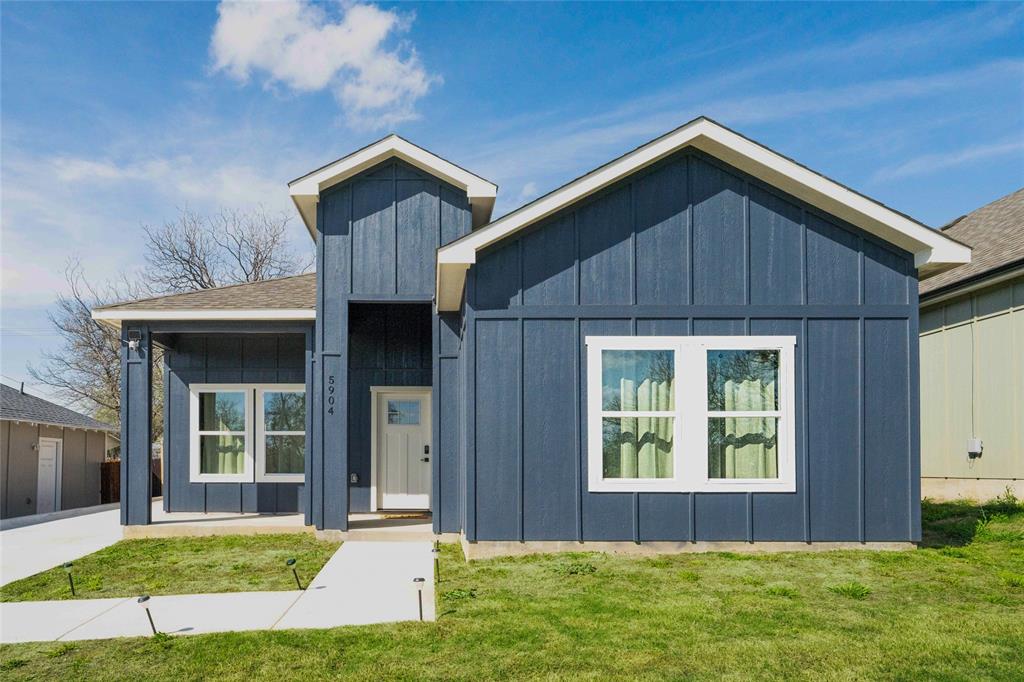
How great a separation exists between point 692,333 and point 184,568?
6.39 meters

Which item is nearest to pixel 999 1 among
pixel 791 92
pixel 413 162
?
pixel 791 92

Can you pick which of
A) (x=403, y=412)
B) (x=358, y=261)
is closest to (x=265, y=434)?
(x=403, y=412)

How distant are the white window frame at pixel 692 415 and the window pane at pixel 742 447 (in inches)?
2.5

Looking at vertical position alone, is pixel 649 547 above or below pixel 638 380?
below

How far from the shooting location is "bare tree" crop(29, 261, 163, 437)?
104 feet

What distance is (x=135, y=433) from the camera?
11438mm

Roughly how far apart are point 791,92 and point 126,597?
1558cm

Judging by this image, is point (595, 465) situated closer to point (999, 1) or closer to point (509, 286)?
point (509, 286)

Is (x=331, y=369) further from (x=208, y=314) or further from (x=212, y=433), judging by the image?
(x=212, y=433)

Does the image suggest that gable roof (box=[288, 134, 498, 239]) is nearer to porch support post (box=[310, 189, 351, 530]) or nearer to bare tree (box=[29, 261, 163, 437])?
porch support post (box=[310, 189, 351, 530])

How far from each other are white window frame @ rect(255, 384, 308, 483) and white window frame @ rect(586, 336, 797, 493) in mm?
6373

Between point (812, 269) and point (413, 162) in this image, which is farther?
point (413, 162)

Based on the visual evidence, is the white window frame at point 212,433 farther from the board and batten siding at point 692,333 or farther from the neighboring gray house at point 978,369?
the neighboring gray house at point 978,369

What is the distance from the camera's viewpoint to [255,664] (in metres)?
A: 5.40
